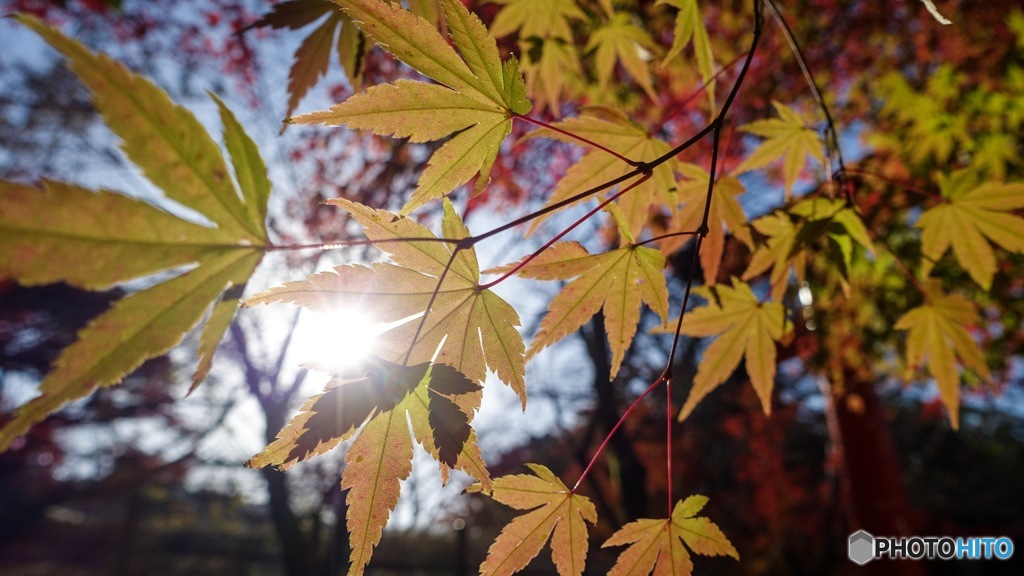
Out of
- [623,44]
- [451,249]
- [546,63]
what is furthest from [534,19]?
[451,249]

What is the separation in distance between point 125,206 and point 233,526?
20.2 meters

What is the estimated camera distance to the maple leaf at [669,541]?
85 centimetres

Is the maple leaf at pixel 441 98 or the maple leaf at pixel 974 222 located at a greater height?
the maple leaf at pixel 974 222

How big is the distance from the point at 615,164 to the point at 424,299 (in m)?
0.50

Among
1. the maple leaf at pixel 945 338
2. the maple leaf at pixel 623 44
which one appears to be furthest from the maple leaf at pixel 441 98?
the maple leaf at pixel 945 338

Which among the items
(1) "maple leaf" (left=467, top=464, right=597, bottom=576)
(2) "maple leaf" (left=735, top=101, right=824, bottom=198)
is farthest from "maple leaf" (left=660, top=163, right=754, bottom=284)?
(1) "maple leaf" (left=467, top=464, right=597, bottom=576)

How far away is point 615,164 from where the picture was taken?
3.35 ft

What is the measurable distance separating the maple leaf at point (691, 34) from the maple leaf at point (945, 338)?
0.88 metres

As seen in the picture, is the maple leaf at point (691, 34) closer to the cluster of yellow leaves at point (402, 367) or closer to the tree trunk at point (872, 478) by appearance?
the cluster of yellow leaves at point (402, 367)

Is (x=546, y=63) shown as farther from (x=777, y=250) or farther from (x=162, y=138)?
(x=162, y=138)

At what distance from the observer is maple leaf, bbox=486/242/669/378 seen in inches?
32.4

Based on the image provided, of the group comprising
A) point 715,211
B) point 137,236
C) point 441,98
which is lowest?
point 137,236

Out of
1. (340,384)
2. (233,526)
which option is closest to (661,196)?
(340,384)

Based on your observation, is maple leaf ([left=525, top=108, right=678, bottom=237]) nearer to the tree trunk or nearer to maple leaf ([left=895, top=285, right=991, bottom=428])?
maple leaf ([left=895, top=285, right=991, bottom=428])
